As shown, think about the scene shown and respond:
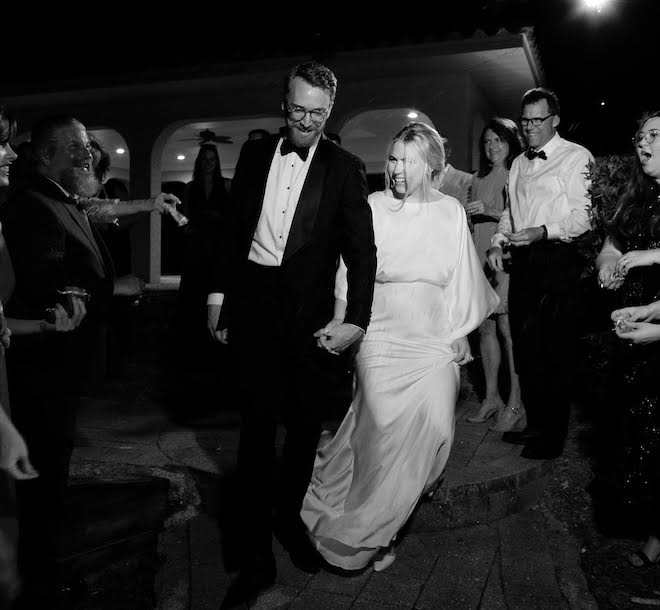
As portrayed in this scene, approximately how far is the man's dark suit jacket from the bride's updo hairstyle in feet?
5.56

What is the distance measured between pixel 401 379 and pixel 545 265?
1.64 metres

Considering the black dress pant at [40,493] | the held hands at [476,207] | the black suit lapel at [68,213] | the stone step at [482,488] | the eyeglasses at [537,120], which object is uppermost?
the eyeglasses at [537,120]

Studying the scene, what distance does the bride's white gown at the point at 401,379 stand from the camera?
12.0 feet

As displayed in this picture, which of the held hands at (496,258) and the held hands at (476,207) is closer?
the held hands at (496,258)

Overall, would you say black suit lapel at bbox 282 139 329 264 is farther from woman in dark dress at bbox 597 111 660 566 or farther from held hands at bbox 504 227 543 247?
held hands at bbox 504 227 543 247

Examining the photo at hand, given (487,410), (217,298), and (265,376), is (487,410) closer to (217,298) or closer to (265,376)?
(265,376)

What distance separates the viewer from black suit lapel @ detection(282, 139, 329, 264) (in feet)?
10.9

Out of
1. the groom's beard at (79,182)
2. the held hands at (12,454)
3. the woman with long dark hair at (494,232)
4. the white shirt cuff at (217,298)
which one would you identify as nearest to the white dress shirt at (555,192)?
the woman with long dark hair at (494,232)

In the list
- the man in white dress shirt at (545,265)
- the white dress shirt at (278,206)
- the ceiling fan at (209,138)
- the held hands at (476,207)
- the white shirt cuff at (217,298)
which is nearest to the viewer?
the white dress shirt at (278,206)

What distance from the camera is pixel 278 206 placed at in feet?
11.2

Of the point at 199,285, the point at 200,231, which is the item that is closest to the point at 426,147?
the point at 200,231

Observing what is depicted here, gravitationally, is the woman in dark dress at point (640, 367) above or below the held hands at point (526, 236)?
below

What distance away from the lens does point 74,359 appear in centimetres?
303

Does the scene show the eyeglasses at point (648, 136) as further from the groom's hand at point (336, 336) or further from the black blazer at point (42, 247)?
the black blazer at point (42, 247)
